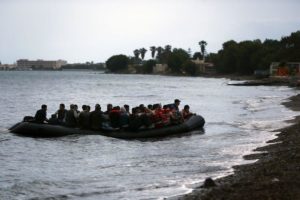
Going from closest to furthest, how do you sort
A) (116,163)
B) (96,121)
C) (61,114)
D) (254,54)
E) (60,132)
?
(116,163), (96,121), (60,132), (61,114), (254,54)

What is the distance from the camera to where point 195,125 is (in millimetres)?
26281

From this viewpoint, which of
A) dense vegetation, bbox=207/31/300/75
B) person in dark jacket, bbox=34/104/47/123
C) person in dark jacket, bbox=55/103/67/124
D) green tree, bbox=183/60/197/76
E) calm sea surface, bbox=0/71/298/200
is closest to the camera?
calm sea surface, bbox=0/71/298/200

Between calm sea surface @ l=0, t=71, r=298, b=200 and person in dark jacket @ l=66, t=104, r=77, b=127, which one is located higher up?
person in dark jacket @ l=66, t=104, r=77, b=127

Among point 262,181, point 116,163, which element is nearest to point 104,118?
point 116,163

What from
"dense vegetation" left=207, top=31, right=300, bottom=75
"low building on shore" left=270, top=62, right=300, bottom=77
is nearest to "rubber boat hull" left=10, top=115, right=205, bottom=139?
"low building on shore" left=270, top=62, right=300, bottom=77

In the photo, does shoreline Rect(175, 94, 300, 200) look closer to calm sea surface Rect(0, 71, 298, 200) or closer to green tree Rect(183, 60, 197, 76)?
calm sea surface Rect(0, 71, 298, 200)

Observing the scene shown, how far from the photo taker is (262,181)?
11812 millimetres

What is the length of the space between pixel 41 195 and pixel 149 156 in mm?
6589

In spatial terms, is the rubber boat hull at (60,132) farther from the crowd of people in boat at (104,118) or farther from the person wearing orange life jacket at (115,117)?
the person wearing orange life jacket at (115,117)

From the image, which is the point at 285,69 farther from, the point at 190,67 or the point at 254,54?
the point at 190,67

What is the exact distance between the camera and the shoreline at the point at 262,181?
10.5 m

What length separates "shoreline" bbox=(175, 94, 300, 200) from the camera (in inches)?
413

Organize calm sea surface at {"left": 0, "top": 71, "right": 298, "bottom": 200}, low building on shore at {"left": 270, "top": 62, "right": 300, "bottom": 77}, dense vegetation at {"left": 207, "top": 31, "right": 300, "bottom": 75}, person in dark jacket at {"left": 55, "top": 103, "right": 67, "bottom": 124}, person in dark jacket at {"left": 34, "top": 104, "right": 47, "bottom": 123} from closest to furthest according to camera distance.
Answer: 1. calm sea surface at {"left": 0, "top": 71, "right": 298, "bottom": 200}
2. person in dark jacket at {"left": 34, "top": 104, "right": 47, "bottom": 123}
3. person in dark jacket at {"left": 55, "top": 103, "right": 67, "bottom": 124}
4. low building on shore at {"left": 270, "top": 62, "right": 300, "bottom": 77}
5. dense vegetation at {"left": 207, "top": 31, "right": 300, "bottom": 75}

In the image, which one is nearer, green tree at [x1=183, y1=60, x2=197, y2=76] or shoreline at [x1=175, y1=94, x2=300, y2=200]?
shoreline at [x1=175, y1=94, x2=300, y2=200]
